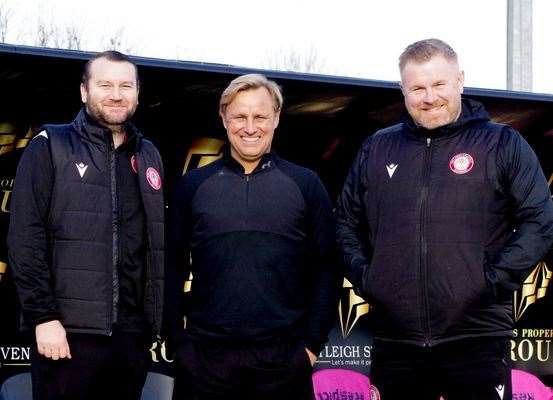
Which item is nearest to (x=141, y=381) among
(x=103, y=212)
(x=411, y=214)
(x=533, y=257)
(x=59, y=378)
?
(x=59, y=378)

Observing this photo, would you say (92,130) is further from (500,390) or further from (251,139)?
(500,390)

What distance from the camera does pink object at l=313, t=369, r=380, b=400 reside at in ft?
12.3

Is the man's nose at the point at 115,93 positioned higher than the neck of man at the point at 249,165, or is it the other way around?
the man's nose at the point at 115,93

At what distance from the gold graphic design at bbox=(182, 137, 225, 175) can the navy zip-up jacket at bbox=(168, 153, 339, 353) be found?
85cm

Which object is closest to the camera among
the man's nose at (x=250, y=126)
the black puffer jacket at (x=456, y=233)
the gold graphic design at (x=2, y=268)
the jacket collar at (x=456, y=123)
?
the black puffer jacket at (x=456, y=233)

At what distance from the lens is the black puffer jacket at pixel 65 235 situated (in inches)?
98.2

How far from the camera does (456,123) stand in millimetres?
2531

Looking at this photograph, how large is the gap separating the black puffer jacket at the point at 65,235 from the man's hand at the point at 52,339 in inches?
1.0

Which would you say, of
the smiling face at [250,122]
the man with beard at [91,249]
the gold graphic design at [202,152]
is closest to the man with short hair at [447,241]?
the smiling face at [250,122]

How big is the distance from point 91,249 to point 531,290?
7.57ft

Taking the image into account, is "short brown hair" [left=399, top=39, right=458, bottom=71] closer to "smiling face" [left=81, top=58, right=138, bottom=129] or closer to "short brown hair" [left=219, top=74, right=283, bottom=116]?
"short brown hair" [left=219, top=74, right=283, bottom=116]

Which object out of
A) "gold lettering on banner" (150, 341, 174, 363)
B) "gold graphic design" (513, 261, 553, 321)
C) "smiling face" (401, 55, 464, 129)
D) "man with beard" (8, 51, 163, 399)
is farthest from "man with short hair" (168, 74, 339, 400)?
"gold graphic design" (513, 261, 553, 321)

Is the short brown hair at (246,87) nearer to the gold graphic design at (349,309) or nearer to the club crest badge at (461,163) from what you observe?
the club crest badge at (461,163)

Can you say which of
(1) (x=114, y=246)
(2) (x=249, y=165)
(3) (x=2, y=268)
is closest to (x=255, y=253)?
(2) (x=249, y=165)
